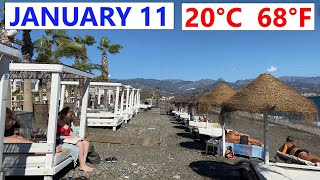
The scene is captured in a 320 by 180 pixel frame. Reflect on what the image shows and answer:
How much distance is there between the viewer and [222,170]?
8578 millimetres

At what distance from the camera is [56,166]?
6543 mm

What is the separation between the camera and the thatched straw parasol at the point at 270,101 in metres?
7.33

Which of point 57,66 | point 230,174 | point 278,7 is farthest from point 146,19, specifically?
point 230,174

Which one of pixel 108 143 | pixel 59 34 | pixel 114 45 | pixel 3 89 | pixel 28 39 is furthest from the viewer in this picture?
pixel 114 45

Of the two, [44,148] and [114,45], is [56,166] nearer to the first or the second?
[44,148]

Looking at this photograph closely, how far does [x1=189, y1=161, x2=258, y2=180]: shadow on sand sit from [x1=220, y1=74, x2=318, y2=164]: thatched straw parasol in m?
0.52

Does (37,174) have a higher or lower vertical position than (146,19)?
lower

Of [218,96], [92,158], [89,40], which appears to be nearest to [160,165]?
[92,158]

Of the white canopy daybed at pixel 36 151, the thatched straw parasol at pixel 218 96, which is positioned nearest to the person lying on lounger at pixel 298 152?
the thatched straw parasol at pixel 218 96

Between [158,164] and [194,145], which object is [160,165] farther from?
[194,145]

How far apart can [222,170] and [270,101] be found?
2.17 m

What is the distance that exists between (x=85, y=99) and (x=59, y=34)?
15.4 metres

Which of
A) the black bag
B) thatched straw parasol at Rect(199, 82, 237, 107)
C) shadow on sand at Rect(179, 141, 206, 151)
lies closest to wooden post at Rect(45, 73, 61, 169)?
the black bag

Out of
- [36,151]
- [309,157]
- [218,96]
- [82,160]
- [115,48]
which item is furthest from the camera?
[115,48]
